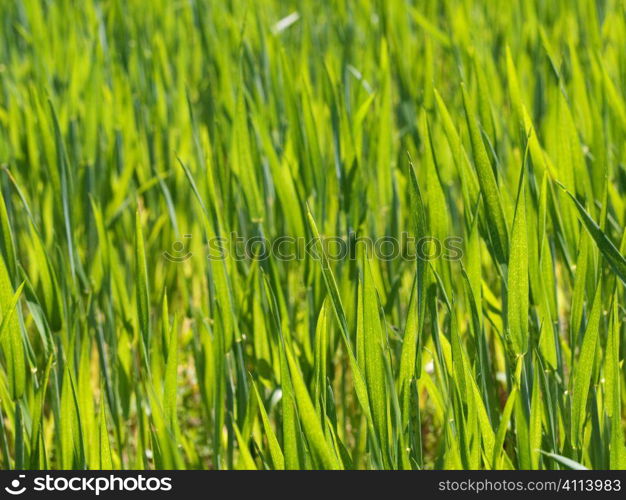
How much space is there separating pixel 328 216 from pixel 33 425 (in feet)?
2.12

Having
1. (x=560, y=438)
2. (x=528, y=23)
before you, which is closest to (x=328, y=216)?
(x=560, y=438)

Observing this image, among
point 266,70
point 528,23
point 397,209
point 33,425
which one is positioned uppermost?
point 528,23

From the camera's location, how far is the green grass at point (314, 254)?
84 cm

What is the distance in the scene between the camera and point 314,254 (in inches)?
43.3

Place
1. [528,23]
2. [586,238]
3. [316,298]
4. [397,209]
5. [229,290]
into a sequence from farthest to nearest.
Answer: [528,23], [397,209], [316,298], [229,290], [586,238]

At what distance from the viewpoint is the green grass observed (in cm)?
→ 84

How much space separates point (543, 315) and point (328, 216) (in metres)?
0.57

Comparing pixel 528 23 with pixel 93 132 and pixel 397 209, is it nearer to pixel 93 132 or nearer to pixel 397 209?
pixel 397 209

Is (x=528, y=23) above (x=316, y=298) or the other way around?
above

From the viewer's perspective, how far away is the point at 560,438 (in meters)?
1.01

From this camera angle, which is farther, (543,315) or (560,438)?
(560,438)

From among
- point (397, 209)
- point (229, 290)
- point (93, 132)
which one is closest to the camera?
point (229, 290)

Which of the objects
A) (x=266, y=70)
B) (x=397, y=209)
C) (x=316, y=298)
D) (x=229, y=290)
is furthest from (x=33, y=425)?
(x=266, y=70)
